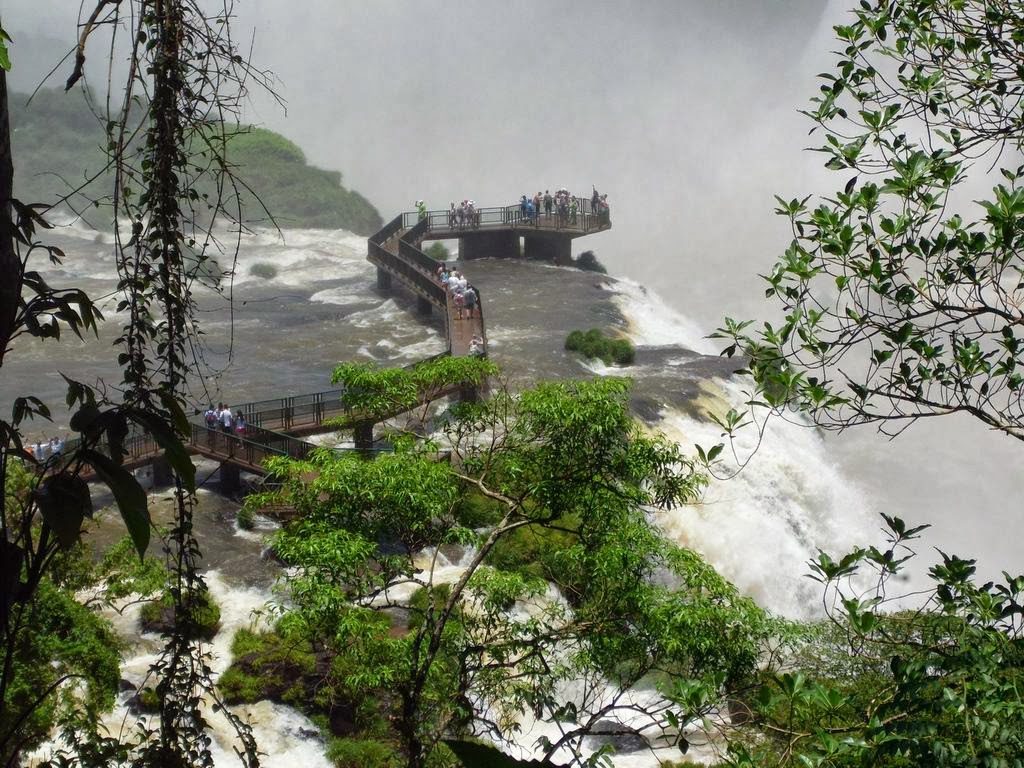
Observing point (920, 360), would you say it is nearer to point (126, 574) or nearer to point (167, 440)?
point (167, 440)

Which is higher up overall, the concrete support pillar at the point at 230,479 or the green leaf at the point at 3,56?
the green leaf at the point at 3,56

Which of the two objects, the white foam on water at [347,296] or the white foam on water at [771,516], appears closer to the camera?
the white foam on water at [771,516]

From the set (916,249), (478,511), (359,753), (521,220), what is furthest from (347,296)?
(916,249)

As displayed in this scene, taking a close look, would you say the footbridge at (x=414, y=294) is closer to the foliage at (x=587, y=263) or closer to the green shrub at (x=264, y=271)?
the foliage at (x=587, y=263)

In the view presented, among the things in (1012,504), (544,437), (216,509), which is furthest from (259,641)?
(1012,504)

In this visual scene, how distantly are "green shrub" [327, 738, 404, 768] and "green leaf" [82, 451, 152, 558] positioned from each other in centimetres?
904

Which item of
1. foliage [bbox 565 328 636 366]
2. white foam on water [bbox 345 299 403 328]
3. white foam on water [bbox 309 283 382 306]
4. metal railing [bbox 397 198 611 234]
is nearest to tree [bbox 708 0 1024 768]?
foliage [bbox 565 328 636 366]

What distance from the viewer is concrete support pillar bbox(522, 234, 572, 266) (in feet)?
114

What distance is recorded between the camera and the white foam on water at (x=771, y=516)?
16312mm

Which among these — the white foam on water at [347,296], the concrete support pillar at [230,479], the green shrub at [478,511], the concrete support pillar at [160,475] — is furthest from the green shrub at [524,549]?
the white foam on water at [347,296]

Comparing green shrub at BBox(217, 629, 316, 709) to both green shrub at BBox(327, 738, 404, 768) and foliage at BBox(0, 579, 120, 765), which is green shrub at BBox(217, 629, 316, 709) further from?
foliage at BBox(0, 579, 120, 765)

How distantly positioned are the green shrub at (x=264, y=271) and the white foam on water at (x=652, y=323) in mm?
12370

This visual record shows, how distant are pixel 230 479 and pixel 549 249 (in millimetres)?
20684

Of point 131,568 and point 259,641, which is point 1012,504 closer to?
point 259,641
